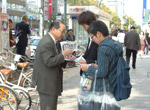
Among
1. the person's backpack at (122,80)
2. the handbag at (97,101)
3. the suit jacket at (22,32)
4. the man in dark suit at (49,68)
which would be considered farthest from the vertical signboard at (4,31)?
the person's backpack at (122,80)

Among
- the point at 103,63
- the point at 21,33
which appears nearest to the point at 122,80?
the point at 103,63

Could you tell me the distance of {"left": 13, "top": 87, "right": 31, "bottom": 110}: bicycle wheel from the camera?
5359 mm

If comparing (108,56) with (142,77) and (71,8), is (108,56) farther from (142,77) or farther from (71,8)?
(71,8)

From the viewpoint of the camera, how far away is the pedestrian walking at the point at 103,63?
2746mm

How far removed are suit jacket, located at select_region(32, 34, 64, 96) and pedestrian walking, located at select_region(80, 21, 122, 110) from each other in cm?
59

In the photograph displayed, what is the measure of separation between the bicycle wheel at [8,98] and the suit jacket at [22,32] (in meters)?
4.55

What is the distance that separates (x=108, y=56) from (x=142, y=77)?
7.45 metres

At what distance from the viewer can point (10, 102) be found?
5277 millimetres

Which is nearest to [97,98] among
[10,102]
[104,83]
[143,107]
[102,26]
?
[104,83]

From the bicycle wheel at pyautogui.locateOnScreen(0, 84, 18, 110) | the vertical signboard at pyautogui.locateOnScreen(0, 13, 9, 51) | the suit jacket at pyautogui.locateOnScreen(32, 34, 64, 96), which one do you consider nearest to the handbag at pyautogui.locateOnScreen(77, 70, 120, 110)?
the suit jacket at pyautogui.locateOnScreen(32, 34, 64, 96)

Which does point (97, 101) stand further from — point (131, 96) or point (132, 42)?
point (132, 42)

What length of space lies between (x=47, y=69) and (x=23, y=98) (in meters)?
2.25

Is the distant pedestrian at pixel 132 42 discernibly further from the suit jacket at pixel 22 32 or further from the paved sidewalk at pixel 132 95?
the suit jacket at pixel 22 32

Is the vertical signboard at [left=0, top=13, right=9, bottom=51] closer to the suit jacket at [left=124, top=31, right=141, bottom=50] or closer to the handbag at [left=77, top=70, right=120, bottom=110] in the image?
the suit jacket at [left=124, top=31, right=141, bottom=50]
